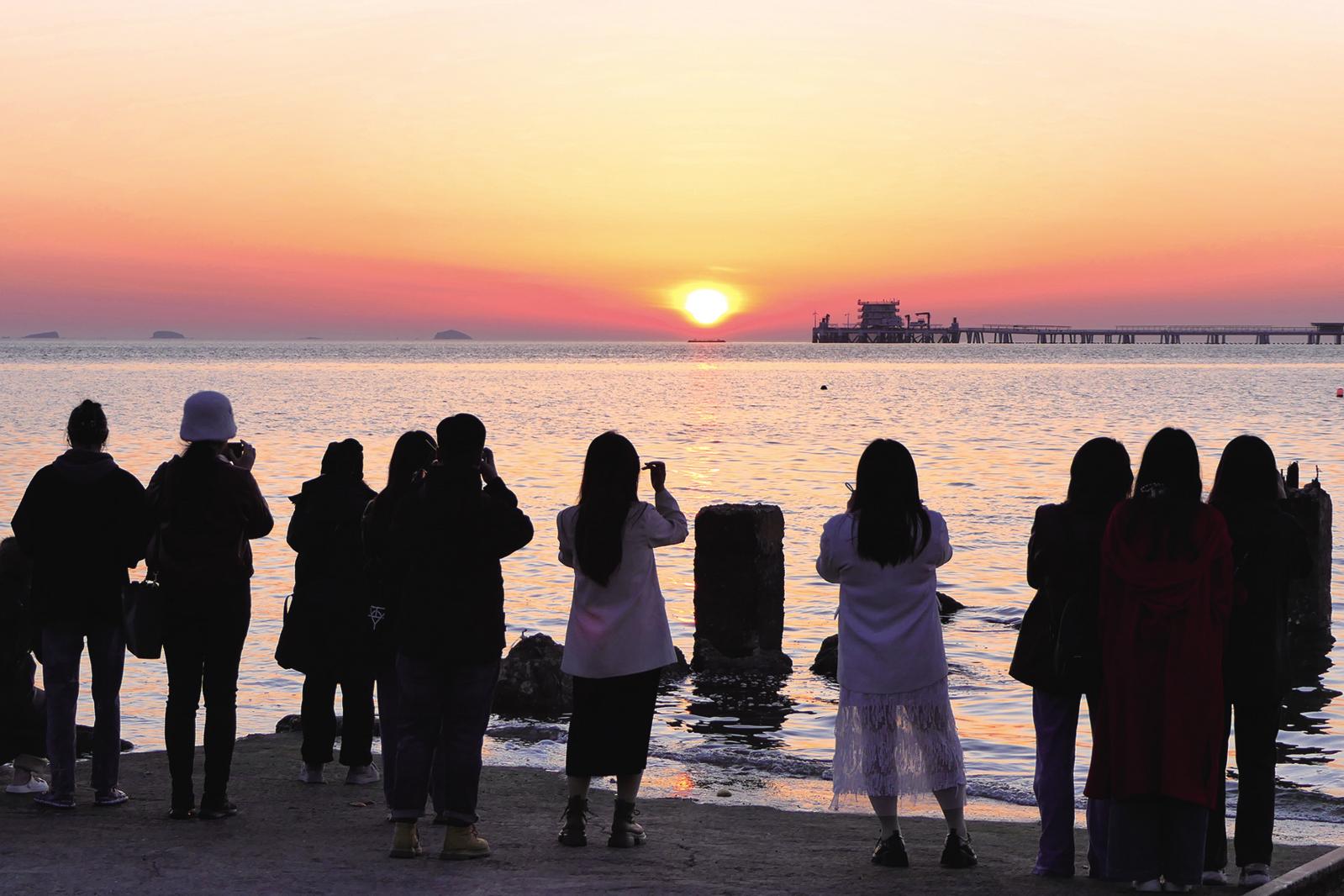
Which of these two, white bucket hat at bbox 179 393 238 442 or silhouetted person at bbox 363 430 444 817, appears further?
white bucket hat at bbox 179 393 238 442

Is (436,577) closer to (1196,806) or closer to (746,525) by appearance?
(1196,806)

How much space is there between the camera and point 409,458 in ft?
22.9

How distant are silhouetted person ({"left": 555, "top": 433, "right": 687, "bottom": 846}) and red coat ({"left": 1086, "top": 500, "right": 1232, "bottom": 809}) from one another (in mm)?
2054

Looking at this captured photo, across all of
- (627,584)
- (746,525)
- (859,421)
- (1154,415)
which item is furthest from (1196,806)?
(1154,415)

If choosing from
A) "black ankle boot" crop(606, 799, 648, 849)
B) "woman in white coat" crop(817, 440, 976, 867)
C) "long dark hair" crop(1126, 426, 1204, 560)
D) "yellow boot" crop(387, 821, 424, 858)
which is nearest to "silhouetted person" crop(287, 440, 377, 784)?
"yellow boot" crop(387, 821, 424, 858)

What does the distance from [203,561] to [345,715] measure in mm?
1622

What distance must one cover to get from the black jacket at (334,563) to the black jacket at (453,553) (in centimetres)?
139

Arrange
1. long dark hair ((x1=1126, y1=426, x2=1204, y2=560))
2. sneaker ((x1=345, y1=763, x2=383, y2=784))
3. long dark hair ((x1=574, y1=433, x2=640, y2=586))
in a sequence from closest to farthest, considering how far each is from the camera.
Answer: long dark hair ((x1=1126, y1=426, x2=1204, y2=560))
long dark hair ((x1=574, y1=433, x2=640, y2=586))
sneaker ((x1=345, y1=763, x2=383, y2=784))

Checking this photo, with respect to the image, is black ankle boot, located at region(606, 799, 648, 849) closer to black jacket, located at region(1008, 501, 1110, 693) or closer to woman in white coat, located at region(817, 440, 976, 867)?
woman in white coat, located at region(817, 440, 976, 867)

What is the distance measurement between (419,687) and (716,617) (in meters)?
7.40

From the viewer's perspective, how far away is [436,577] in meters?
6.57

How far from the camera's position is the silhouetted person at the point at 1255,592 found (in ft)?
20.7

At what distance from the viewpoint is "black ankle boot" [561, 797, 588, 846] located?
23.1 ft

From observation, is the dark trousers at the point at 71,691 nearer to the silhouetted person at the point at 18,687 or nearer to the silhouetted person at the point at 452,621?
the silhouetted person at the point at 18,687
